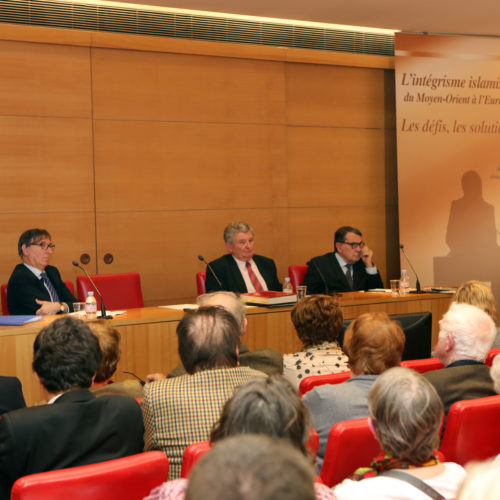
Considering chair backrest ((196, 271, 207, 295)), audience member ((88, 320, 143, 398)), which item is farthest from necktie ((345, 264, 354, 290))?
audience member ((88, 320, 143, 398))

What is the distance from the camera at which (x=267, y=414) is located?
153 centimetres

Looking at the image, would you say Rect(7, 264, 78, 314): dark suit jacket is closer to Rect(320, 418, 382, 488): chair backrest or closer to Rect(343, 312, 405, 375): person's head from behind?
Rect(343, 312, 405, 375): person's head from behind

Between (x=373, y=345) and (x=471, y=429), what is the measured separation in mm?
474

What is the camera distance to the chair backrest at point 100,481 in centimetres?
180

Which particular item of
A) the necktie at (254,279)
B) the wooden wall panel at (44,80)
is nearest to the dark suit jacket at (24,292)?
the necktie at (254,279)

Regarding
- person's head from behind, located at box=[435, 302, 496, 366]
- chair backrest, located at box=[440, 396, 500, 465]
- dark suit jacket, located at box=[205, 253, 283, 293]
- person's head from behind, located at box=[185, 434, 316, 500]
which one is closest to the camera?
person's head from behind, located at box=[185, 434, 316, 500]

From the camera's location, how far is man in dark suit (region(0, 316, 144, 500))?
2.06 m

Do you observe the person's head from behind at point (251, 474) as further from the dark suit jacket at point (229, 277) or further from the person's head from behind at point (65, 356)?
the dark suit jacket at point (229, 277)

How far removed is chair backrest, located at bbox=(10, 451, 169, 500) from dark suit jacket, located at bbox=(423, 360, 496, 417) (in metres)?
1.24

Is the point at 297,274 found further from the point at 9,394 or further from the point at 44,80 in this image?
the point at 9,394

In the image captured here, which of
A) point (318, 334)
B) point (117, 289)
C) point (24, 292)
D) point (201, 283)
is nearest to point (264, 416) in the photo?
point (318, 334)

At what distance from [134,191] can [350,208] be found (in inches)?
96.7

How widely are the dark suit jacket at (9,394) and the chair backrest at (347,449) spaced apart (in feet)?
3.98

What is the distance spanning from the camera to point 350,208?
7.83 m
